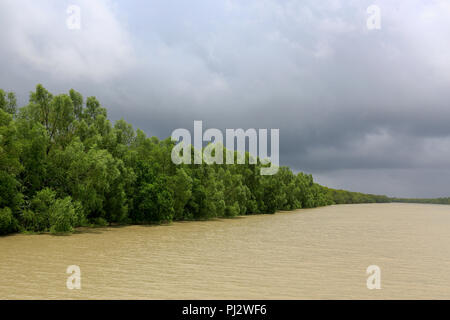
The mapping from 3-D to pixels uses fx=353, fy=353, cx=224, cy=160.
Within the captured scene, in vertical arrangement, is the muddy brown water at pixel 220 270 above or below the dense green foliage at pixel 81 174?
below

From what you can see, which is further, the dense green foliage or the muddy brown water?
the dense green foliage

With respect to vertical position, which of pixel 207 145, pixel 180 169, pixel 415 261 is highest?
pixel 207 145

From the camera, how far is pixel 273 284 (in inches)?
632

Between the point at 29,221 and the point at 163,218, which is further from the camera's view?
the point at 163,218

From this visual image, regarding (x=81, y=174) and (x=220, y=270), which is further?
(x=81, y=174)

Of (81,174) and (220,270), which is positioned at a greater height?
(81,174)

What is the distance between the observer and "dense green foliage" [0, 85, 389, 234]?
36688 millimetres

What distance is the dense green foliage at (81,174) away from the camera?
36688 millimetres

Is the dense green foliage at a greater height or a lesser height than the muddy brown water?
greater

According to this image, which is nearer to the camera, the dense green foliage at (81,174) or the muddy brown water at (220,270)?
the muddy brown water at (220,270)

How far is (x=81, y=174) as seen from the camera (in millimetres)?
41125
